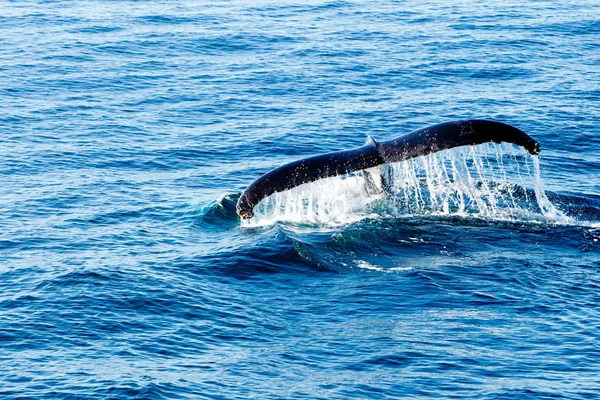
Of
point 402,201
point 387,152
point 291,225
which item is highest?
point 387,152

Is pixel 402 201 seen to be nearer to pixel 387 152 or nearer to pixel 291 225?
pixel 291 225

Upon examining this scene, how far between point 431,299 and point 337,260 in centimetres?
294

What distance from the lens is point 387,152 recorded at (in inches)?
891

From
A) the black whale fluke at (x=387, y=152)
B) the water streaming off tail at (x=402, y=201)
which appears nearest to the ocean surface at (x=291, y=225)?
the water streaming off tail at (x=402, y=201)

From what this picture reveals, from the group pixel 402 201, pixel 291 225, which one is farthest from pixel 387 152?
pixel 402 201

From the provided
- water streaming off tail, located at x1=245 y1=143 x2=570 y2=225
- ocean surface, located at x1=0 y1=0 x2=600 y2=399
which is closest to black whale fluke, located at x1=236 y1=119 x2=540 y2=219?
ocean surface, located at x1=0 y1=0 x2=600 y2=399

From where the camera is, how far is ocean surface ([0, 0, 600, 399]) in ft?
A: 61.7

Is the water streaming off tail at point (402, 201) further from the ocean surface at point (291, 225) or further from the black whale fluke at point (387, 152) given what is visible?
the black whale fluke at point (387, 152)

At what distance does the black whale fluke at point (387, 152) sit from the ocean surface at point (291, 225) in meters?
0.55

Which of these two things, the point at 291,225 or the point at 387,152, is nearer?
the point at 387,152

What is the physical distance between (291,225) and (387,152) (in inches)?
162

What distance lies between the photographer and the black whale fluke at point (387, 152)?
21.9 metres

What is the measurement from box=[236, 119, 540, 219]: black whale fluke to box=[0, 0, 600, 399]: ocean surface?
546mm

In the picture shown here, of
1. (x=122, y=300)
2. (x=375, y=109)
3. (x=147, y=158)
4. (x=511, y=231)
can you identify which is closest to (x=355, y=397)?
(x=122, y=300)
